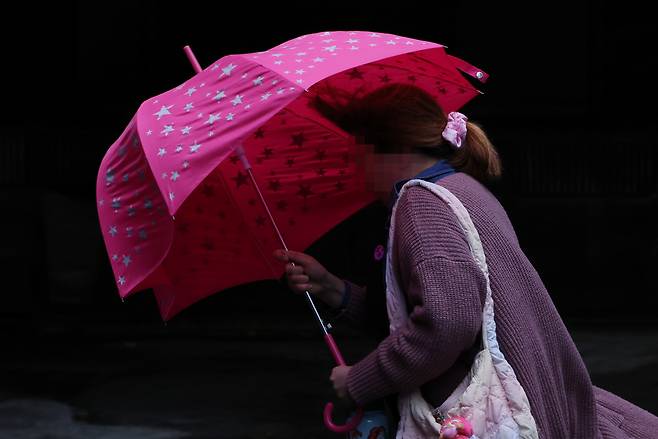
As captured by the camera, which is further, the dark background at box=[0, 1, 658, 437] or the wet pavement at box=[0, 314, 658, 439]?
the dark background at box=[0, 1, 658, 437]

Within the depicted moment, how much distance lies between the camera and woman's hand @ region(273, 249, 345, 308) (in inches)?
126

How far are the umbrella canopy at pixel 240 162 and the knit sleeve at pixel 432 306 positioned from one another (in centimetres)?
48

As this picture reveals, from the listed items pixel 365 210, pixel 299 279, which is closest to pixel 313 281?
pixel 299 279

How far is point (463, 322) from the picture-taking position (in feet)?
7.97

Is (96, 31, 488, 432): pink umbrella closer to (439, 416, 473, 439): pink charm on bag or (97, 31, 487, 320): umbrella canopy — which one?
(97, 31, 487, 320): umbrella canopy

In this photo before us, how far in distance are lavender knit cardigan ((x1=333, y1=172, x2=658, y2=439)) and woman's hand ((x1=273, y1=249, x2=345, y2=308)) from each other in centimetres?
59

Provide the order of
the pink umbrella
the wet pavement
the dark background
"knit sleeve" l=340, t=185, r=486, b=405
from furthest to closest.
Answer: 1. the dark background
2. the wet pavement
3. the pink umbrella
4. "knit sleeve" l=340, t=185, r=486, b=405

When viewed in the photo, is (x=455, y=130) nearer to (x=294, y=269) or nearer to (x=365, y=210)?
(x=294, y=269)

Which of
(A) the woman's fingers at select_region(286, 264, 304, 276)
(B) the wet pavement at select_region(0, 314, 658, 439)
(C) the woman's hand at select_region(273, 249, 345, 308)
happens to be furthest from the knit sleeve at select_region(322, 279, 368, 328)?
(B) the wet pavement at select_region(0, 314, 658, 439)

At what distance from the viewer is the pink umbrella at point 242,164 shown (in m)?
2.79

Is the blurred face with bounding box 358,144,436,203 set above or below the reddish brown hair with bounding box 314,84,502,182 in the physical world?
below

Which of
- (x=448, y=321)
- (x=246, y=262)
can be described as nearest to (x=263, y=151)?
(x=246, y=262)

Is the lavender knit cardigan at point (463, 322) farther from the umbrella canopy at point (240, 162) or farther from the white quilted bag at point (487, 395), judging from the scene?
the umbrella canopy at point (240, 162)

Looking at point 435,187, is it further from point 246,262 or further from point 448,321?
point 246,262
